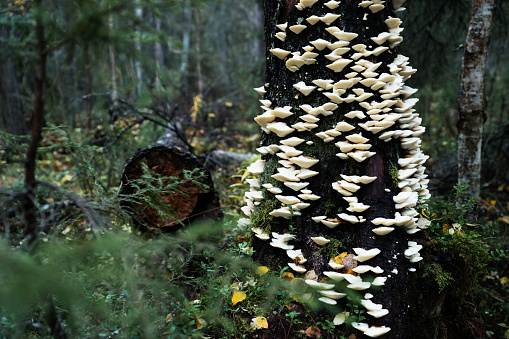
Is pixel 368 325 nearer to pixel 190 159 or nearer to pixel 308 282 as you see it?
pixel 308 282

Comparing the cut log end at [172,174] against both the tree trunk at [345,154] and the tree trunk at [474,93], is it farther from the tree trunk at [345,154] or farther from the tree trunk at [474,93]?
the tree trunk at [474,93]

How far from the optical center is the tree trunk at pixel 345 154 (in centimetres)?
255

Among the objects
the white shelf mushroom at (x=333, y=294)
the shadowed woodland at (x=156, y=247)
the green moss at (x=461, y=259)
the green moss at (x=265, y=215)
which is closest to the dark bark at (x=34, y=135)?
the shadowed woodland at (x=156, y=247)

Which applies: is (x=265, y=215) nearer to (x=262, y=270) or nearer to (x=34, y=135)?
(x=262, y=270)

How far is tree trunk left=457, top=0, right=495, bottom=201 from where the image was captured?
3.78m

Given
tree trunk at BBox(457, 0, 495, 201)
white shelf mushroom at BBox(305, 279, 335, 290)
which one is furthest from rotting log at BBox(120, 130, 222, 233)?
tree trunk at BBox(457, 0, 495, 201)

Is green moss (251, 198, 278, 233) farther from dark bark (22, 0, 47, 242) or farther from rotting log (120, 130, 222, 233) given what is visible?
dark bark (22, 0, 47, 242)

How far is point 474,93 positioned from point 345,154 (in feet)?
7.71

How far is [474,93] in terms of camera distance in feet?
12.7

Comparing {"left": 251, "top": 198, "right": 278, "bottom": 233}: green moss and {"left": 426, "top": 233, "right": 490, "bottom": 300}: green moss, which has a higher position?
{"left": 251, "top": 198, "right": 278, "bottom": 233}: green moss

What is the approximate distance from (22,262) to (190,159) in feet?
8.32

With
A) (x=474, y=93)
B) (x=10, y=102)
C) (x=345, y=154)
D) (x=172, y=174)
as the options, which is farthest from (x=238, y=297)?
(x=10, y=102)

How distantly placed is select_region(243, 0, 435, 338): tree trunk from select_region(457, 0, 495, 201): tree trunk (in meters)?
1.53

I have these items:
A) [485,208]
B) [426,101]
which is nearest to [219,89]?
[426,101]
